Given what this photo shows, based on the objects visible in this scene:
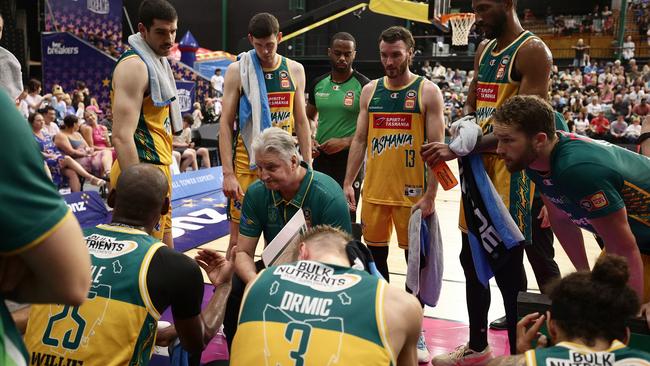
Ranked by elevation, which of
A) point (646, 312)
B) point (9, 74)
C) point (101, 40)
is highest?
point (101, 40)

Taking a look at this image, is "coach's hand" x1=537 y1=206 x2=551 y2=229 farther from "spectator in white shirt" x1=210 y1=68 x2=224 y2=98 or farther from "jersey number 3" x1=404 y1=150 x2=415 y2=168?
"spectator in white shirt" x1=210 y1=68 x2=224 y2=98

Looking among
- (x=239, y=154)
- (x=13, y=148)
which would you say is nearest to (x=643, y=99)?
(x=239, y=154)

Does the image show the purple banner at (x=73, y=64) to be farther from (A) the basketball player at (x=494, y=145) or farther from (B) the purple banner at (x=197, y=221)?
(A) the basketball player at (x=494, y=145)

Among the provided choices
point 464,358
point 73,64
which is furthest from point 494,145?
point 73,64

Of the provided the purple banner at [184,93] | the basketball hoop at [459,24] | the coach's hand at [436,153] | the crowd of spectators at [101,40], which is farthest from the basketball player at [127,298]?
the crowd of spectators at [101,40]

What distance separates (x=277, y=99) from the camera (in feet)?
13.5

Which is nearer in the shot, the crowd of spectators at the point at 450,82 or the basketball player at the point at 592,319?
Answer: the basketball player at the point at 592,319

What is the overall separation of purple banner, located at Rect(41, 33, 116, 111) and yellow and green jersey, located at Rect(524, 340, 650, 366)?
1463 cm

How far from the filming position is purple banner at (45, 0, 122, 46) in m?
15.0

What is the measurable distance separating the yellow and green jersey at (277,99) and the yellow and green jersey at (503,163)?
4.57 feet

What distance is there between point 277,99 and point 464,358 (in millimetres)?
2050

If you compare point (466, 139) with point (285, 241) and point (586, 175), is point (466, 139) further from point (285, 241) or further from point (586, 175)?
point (285, 241)

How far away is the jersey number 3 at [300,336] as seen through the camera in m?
1.65

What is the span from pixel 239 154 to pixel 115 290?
2184 millimetres
